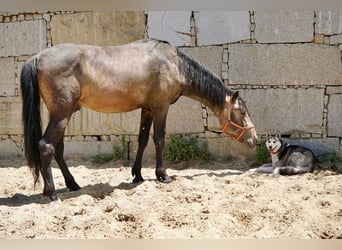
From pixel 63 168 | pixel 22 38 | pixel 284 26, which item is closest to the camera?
Answer: pixel 63 168

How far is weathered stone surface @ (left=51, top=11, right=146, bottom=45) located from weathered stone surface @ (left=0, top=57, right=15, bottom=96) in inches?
43.7

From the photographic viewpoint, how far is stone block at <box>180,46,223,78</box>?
742 cm

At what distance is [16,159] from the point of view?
783 cm

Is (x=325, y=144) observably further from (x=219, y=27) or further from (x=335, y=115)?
(x=219, y=27)

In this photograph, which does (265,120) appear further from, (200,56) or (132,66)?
(132,66)

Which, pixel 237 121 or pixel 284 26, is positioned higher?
pixel 284 26

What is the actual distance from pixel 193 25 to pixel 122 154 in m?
2.54

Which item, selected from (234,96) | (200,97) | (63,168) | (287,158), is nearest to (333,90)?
(287,158)

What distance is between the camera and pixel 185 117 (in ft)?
24.7

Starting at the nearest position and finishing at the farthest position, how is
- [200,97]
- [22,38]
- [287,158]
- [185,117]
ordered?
[200,97] < [287,158] < [185,117] < [22,38]

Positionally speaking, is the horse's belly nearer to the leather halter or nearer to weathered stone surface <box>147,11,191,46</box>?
the leather halter

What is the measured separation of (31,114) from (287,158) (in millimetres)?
3764

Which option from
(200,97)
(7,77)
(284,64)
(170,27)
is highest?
(170,27)

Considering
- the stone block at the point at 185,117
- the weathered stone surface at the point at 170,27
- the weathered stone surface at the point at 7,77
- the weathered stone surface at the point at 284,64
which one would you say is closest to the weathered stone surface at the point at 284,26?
the weathered stone surface at the point at 284,64
